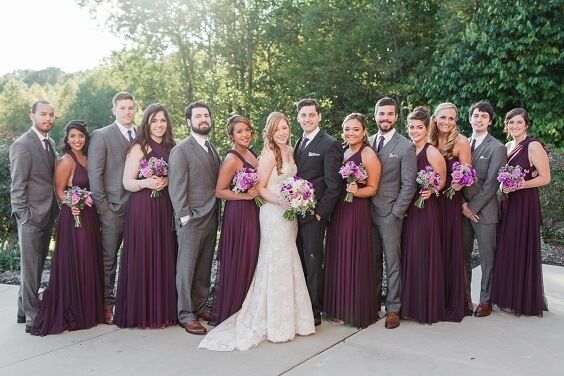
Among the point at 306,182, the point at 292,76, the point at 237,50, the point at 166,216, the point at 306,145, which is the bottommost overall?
A: the point at 166,216

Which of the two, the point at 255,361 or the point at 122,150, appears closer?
the point at 255,361

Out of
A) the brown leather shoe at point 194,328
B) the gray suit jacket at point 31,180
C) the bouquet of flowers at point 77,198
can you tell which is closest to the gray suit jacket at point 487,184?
the brown leather shoe at point 194,328

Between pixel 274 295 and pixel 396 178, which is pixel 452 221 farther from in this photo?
pixel 274 295

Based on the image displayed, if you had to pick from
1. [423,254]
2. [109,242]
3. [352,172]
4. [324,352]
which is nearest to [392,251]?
[423,254]

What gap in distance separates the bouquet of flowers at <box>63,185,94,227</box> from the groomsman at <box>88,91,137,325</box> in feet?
0.49

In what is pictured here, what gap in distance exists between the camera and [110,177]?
18.7 feet

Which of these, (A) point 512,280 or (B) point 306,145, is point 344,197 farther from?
(A) point 512,280

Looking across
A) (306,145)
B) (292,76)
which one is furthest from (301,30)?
(306,145)

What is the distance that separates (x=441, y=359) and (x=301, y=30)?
631 inches

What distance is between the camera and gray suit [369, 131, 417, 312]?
557cm

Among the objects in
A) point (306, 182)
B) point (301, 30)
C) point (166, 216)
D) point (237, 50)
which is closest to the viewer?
point (306, 182)

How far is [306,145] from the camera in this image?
5.63 metres

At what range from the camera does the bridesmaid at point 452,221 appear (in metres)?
5.82

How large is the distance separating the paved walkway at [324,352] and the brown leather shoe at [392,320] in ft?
0.22
